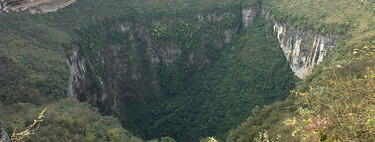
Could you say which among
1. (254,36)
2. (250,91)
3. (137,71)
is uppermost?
(254,36)

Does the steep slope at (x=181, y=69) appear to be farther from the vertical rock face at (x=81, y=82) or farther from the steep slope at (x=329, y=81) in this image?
the steep slope at (x=329, y=81)

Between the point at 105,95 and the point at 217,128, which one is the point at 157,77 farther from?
the point at 217,128

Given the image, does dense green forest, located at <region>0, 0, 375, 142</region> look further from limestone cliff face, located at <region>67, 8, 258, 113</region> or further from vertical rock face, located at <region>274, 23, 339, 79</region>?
vertical rock face, located at <region>274, 23, 339, 79</region>

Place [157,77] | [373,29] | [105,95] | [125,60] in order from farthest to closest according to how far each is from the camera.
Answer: [157,77]
[125,60]
[105,95]
[373,29]

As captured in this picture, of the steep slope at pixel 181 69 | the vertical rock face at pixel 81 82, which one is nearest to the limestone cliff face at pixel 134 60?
the vertical rock face at pixel 81 82

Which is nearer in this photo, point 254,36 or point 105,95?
point 105,95

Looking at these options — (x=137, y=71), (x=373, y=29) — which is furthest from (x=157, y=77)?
(x=373, y=29)
